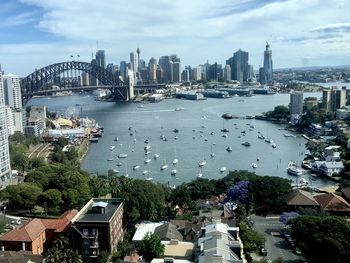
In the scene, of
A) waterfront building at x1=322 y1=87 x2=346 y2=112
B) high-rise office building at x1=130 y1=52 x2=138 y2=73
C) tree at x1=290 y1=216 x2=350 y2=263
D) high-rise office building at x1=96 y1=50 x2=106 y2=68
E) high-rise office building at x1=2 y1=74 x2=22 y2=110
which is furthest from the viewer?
high-rise office building at x1=130 y1=52 x2=138 y2=73

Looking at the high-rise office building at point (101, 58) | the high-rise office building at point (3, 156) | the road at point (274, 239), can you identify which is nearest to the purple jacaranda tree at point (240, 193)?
the road at point (274, 239)

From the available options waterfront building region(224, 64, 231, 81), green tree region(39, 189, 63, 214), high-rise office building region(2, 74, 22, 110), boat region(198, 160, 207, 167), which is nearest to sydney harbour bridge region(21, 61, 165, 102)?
high-rise office building region(2, 74, 22, 110)

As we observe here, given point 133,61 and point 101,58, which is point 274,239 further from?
point 133,61

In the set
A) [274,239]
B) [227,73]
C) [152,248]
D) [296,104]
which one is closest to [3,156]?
[152,248]

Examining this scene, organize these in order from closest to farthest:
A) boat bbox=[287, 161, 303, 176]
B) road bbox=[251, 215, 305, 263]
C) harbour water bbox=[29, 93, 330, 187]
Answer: road bbox=[251, 215, 305, 263]
boat bbox=[287, 161, 303, 176]
harbour water bbox=[29, 93, 330, 187]

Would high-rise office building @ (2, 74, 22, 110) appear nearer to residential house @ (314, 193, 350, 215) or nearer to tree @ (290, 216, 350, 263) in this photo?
residential house @ (314, 193, 350, 215)

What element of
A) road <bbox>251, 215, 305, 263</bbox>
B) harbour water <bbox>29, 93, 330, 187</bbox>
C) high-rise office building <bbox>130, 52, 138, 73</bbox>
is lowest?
harbour water <bbox>29, 93, 330, 187</bbox>

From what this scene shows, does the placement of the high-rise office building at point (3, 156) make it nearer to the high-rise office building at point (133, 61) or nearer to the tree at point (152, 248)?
the tree at point (152, 248)

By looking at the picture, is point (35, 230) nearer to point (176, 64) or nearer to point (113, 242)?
point (113, 242)
